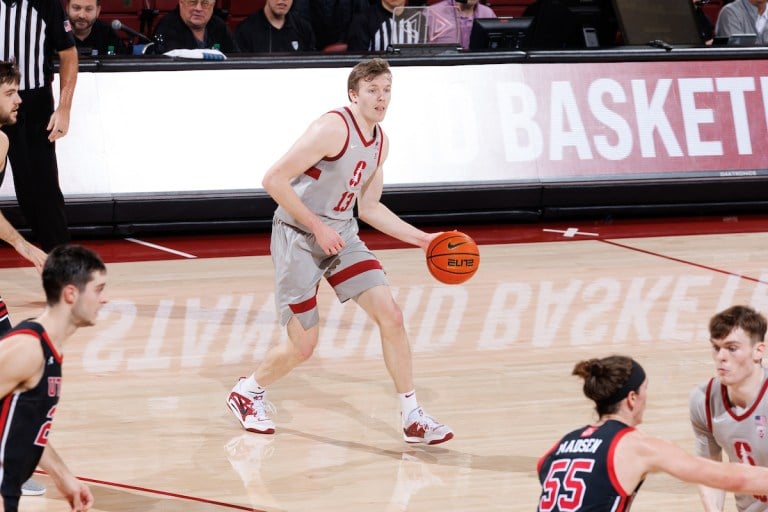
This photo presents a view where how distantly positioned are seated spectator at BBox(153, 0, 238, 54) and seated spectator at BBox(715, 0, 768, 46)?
5.08 metres

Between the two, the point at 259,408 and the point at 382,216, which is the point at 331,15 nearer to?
the point at 382,216

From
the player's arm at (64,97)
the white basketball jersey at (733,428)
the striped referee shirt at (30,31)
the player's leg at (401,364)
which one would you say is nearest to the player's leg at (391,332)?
the player's leg at (401,364)

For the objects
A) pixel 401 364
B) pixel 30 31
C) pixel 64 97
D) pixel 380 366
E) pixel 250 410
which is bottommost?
pixel 380 366

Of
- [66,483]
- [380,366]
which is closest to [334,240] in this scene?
[380,366]

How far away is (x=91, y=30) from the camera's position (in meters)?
11.8

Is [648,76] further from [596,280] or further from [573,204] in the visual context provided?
[596,280]

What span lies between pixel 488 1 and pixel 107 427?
9.86m

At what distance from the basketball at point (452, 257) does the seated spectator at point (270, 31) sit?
20.1ft

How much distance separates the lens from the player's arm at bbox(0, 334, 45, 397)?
407cm

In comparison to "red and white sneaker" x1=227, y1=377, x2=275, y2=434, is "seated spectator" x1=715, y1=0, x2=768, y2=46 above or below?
above

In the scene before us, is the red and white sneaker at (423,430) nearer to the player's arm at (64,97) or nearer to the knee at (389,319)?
the knee at (389,319)

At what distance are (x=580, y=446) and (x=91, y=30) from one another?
879cm

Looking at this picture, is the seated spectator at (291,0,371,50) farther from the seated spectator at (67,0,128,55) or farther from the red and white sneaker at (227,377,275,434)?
the red and white sneaker at (227,377,275,434)

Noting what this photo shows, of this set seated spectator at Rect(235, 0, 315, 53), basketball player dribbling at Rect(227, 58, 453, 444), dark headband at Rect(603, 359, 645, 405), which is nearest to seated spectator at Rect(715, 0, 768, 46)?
seated spectator at Rect(235, 0, 315, 53)
